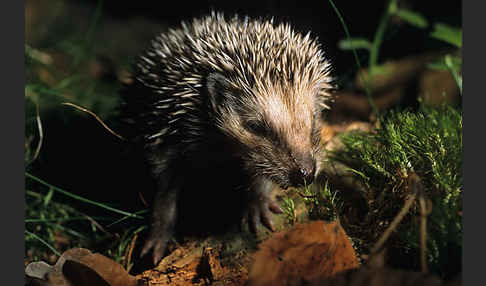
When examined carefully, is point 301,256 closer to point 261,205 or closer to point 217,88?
point 261,205

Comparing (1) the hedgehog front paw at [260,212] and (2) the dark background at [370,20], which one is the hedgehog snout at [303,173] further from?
(2) the dark background at [370,20]

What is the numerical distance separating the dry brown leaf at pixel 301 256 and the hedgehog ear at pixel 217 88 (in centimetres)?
135

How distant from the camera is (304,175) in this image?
2869mm

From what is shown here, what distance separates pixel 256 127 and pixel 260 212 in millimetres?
660

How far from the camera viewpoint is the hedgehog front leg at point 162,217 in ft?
11.4

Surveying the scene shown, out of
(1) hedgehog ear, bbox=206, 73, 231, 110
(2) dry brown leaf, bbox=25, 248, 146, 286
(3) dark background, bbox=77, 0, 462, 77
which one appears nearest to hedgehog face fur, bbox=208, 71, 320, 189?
(1) hedgehog ear, bbox=206, 73, 231, 110

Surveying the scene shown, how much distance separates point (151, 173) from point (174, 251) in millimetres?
714

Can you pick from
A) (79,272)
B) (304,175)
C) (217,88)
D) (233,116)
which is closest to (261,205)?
(304,175)

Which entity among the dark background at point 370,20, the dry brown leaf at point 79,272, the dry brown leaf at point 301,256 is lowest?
A: the dry brown leaf at point 79,272

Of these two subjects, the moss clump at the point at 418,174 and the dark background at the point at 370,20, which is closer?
the moss clump at the point at 418,174

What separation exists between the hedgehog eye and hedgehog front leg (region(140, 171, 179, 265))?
33.9 inches

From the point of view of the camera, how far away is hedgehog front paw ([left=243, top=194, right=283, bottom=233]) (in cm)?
324

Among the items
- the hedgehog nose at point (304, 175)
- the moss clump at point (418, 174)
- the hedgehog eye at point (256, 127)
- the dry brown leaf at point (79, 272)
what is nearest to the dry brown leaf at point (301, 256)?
the moss clump at point (418, 174)

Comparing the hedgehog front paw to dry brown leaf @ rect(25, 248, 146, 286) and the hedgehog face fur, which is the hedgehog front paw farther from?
dry brown leaf @ rect(25, 248, 146, 286)
